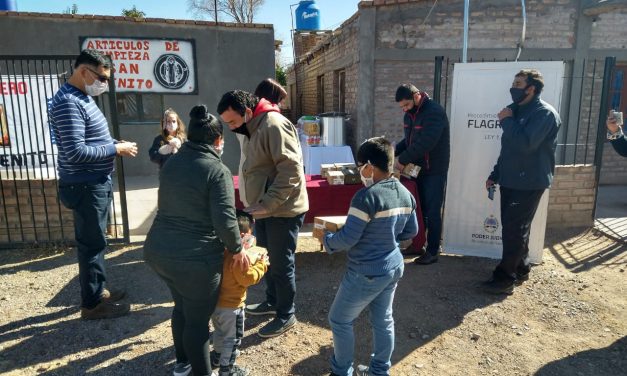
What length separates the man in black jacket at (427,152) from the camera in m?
4.47

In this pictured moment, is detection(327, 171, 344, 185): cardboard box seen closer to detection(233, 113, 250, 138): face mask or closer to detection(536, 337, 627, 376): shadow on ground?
detection(233, 113, 250, 138): face mask

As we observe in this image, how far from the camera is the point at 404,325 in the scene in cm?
356

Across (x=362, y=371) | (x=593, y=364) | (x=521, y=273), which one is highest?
(x=521, y=273)

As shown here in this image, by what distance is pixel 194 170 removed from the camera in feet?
7.57

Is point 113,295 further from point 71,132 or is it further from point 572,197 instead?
point 572,197

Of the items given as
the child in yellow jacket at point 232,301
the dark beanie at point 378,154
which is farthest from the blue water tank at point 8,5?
the dark beanie at point 378,154

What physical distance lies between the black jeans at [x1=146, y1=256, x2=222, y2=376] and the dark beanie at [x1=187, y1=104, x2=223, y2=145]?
2.17 feet

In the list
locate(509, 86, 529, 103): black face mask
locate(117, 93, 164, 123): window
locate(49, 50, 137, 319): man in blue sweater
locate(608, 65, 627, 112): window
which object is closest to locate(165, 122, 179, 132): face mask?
locate(49, 50, 137, 319): man in blue sweater

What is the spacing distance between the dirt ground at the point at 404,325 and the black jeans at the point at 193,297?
0.57 meters

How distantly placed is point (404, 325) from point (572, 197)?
3.62m

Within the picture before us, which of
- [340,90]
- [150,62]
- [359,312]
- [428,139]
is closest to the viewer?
[359,312]

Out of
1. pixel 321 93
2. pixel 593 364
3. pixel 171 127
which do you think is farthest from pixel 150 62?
pixel 593 364

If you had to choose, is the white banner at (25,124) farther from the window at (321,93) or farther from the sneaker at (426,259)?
the window at (321,93)

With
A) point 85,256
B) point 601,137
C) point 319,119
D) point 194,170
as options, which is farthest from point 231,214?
point 319,119
